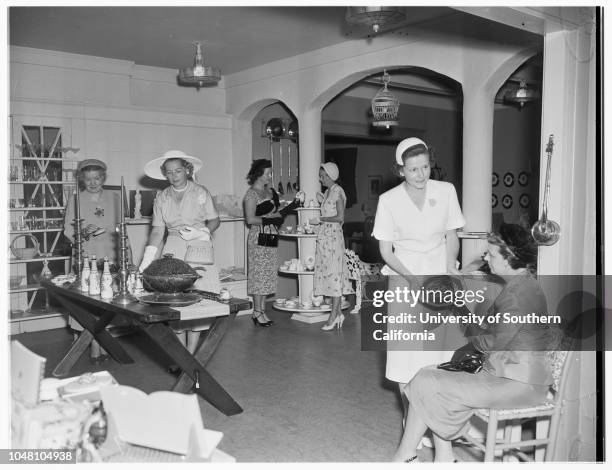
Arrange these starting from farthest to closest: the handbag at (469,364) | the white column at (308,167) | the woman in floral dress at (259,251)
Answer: the white column at (308,167) → the woman in floral dress at (259,251) → the handbag at (469,364)

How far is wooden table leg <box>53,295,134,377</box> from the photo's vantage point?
4.86 metres

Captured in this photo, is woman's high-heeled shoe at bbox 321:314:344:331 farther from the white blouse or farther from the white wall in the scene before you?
the white blouse

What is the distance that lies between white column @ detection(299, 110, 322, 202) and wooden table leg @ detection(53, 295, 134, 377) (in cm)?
301

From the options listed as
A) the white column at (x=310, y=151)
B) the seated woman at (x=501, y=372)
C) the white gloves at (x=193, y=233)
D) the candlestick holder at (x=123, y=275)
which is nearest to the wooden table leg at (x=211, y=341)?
the candlestick holder at (x=123, y=275)

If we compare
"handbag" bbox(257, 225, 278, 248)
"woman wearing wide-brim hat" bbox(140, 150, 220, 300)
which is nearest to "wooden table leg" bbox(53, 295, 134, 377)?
"woman wearing wide-brim hat" bbox(140, 150, 220, 300)

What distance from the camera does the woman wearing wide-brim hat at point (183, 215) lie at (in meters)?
4.59

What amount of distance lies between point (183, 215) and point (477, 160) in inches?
110

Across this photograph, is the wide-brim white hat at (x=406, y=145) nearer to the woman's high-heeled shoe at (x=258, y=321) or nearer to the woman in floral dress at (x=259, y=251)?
the woman in floral dress at (x=259, y=251)

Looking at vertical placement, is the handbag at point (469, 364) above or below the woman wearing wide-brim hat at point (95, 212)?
below

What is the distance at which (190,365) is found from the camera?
3801 mm

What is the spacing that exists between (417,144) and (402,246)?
0.60m

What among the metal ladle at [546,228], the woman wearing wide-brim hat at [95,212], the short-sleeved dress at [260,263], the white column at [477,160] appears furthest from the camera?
the short-sleeved dress at [260,263]

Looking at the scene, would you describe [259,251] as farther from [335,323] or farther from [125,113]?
[125,113]

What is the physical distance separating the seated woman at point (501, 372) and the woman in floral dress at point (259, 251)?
3939 mm
